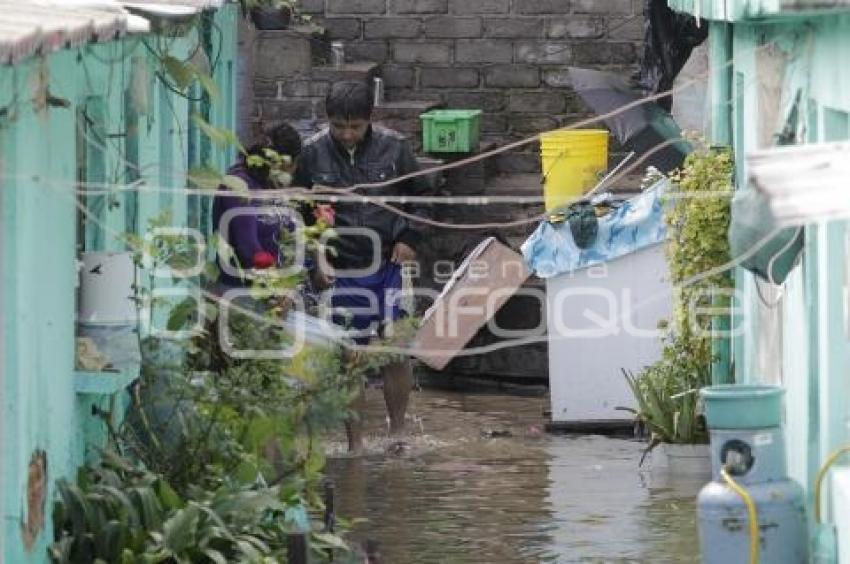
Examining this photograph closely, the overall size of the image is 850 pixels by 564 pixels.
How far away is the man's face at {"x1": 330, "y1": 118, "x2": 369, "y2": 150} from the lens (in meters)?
15.9

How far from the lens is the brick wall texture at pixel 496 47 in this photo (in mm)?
19938

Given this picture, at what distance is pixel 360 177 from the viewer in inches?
630

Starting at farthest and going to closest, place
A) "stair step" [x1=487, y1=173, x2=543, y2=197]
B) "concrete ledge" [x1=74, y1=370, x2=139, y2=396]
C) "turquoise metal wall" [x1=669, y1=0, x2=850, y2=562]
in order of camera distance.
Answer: "stair step" [x1=487, y1=173, x2=543, y2=197] → "concrete ledge" [x1=74, y1=370, x2=139, y2=396] → "turquoise metal wall" [x1=669, y1=0, x2=850, y2=562]

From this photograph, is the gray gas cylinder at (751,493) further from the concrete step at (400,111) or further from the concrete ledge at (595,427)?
the concrete step at (400,111)

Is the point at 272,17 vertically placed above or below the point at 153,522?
above

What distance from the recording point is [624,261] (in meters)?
16.1

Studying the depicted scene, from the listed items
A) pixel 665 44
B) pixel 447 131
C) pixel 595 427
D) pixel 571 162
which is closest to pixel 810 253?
pixel 595 427

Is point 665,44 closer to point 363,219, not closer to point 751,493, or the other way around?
point 363,219

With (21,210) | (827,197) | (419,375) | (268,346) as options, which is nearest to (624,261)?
(419,375)

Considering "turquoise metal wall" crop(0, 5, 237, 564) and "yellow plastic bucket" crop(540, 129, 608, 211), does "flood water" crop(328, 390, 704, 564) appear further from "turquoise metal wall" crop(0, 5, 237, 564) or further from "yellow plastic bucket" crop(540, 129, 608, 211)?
"turquoise metal wall" crop(0, 5, 237, 564)

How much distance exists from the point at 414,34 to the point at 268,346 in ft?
25.9

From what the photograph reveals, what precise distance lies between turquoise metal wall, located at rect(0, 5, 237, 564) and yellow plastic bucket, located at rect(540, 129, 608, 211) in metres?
5.37

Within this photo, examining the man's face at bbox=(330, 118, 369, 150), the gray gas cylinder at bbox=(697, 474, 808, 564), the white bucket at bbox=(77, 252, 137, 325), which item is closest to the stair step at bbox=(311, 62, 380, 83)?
the man's face at bbox=(330, 118, 369, 150)

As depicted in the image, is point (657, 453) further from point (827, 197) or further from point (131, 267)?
point (827, 197)
